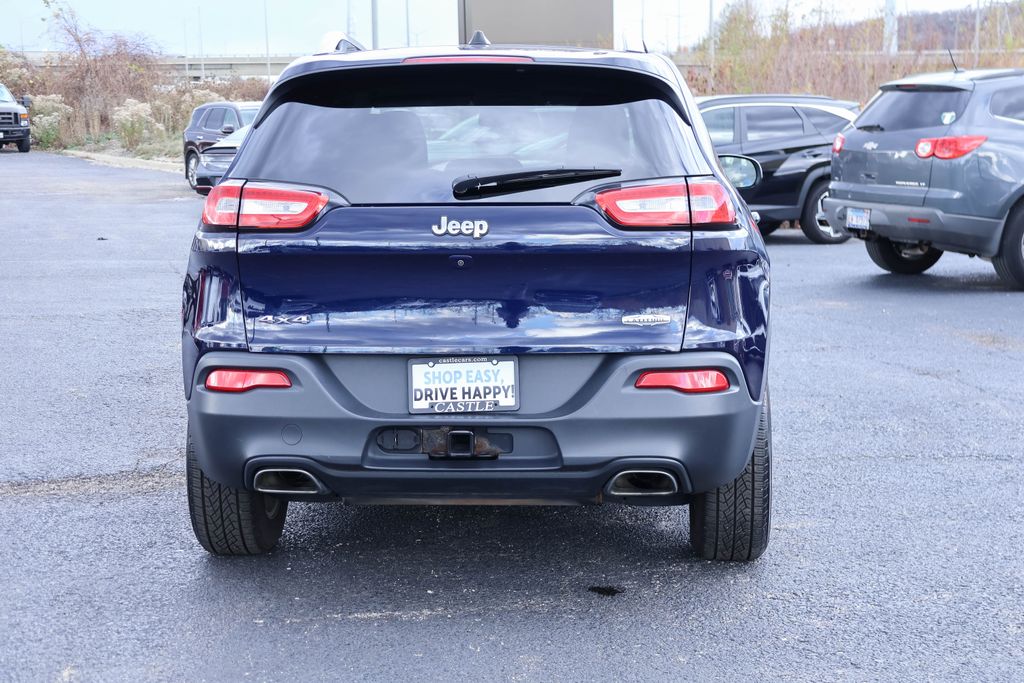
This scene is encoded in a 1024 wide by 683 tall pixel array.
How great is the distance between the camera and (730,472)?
405 centimetres

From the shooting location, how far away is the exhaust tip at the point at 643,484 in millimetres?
4004

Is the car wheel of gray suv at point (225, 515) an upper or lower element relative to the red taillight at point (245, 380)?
lower

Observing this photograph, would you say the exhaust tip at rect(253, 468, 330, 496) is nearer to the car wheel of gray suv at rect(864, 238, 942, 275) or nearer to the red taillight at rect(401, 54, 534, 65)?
the red taillight at rect(401, 54, 534, 65)

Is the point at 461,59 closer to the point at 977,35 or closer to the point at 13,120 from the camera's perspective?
the point at 977,35

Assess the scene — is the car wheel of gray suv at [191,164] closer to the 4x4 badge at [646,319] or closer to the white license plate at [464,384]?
the white license plate at [464,384]

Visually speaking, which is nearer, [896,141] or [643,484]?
[643,484]

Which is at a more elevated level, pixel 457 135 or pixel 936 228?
pixel 457 135

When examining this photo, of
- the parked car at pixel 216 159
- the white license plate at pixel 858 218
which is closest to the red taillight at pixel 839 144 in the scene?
the white license plate at pixel 858 218

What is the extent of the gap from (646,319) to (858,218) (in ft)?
27.5

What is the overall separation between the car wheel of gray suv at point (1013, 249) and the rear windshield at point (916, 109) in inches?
38.1

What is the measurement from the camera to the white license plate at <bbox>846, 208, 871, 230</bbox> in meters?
11.7

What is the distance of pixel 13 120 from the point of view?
136 feet

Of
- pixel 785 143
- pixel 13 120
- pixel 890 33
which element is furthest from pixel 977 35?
pixel 13 120

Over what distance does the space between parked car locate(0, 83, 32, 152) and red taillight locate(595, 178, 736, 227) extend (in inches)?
1597
